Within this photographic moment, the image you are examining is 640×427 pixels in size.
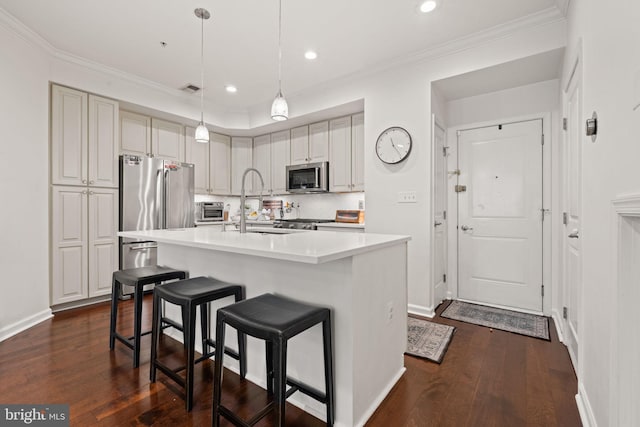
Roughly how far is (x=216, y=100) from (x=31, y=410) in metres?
4.07

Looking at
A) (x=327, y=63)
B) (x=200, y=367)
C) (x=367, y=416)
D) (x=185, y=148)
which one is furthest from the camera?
(x=185, y=148)

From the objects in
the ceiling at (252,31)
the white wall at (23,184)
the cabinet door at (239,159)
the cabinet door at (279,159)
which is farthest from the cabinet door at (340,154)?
the white wall at (23,184)

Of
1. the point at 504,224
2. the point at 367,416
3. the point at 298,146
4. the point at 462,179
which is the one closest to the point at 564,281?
the point at 504,224

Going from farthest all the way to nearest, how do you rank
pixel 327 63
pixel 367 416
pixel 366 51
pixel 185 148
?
pixel 185 148 < pixel 327 63 < pixel 366 51 < pixel 367 416

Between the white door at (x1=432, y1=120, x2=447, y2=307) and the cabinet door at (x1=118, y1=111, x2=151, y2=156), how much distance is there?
12.1ft

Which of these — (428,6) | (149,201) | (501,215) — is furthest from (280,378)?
(149,201)

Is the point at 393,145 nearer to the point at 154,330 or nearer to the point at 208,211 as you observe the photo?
the point at 154,330

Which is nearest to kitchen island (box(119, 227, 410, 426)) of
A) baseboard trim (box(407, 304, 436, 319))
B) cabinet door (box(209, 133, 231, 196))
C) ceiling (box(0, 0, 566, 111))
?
baseboard trim (box(407, 304, 436, 319))

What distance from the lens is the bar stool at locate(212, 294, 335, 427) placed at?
3.99 feet

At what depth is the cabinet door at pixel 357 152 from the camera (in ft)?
13.1

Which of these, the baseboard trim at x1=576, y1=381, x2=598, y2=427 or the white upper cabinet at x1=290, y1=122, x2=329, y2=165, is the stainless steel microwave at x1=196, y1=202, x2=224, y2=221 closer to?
the white upper cabinet at x1=290, y1=122, x2=329, y2=165

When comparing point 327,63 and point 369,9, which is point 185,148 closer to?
point 327,63

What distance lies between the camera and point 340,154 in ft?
13.8

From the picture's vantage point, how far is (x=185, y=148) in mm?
4539
